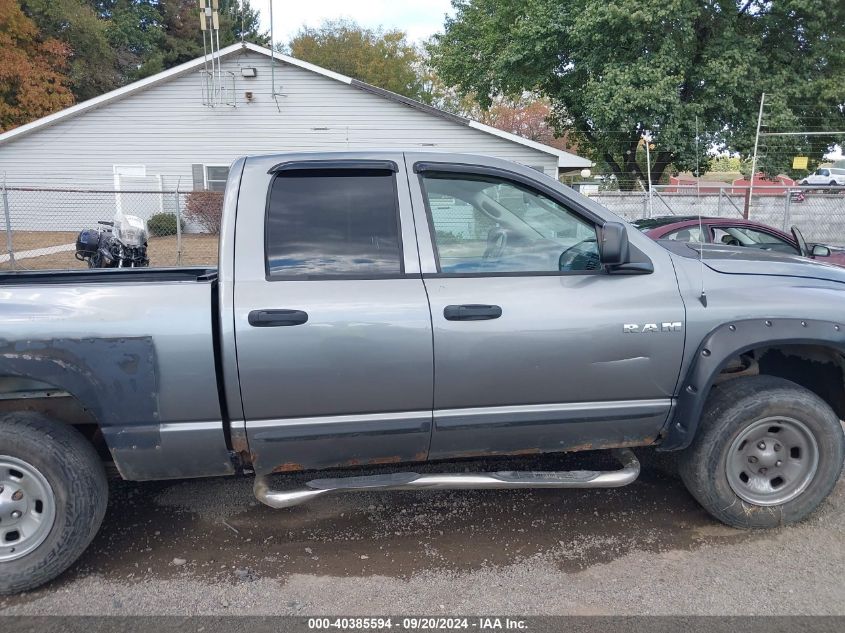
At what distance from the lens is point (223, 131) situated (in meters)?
18.1

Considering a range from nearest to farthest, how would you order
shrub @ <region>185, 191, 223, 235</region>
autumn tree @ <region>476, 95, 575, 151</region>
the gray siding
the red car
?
the red car, shrub @ <region>185, 191, 223, 235</region>, the gray siding, autumn tree @ <region>476, 95, 575, 151</region>

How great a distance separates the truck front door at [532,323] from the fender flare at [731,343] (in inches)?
3.7

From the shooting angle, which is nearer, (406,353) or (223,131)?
(406,353)

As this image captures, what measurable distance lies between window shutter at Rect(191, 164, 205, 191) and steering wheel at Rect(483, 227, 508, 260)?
16932 mm

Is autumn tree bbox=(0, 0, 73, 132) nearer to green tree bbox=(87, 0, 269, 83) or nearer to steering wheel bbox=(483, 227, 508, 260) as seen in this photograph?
green tree bbox=(87, 0, 269, 83)

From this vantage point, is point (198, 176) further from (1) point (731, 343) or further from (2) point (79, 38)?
(1) point (731, 343)

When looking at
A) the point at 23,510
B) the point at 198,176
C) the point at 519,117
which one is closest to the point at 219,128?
the point at 198,176

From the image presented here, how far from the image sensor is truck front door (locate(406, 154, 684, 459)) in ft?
9.78

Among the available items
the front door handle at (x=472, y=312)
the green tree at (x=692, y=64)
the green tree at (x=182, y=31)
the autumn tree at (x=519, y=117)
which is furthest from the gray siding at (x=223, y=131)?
the autumn tree at (x=519, y=117)

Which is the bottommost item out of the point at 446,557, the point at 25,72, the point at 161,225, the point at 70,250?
the point at 446,557

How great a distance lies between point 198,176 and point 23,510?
17.1 metres

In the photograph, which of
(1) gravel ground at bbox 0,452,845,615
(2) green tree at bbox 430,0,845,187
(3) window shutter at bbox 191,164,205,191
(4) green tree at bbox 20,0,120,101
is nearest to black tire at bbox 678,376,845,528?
(1) gravel ground at bbox 0,452,845,615

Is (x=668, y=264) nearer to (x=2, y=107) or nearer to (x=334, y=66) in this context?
(x=2, y=107)

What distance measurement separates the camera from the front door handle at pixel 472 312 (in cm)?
294
